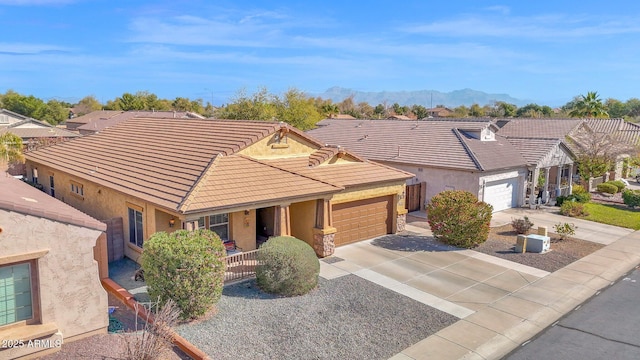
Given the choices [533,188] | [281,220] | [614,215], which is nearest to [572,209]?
[614,215]

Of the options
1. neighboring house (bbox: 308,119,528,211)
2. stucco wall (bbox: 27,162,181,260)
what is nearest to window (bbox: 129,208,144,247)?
stucco wall (bbox: 27,162,181,260)

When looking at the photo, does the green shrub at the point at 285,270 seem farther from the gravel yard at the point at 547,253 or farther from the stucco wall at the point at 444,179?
the stucco wall at the point at 444,179

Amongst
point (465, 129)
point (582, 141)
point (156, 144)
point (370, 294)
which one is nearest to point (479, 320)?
point (370, 294)

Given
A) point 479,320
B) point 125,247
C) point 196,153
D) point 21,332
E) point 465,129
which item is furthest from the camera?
point 465,129

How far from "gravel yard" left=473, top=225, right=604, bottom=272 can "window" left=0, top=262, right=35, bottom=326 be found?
638 inches

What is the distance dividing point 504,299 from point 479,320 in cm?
201

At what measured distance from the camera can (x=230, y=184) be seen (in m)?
16.4

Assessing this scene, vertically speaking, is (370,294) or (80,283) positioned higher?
(80,283)

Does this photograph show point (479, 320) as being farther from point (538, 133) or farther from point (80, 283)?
point (538, 133)

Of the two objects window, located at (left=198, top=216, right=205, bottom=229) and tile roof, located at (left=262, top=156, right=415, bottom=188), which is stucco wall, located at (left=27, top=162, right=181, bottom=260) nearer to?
window, located at (left=198, top=216, right=205, bottom=229)

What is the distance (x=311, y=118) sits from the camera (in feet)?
178

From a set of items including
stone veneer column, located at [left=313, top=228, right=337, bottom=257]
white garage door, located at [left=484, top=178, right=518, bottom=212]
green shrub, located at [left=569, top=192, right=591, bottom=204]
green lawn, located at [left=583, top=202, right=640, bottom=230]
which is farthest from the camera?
green shrub, located at [left=569, top=192, right=591, bottom=204]

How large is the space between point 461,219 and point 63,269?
1490 cm

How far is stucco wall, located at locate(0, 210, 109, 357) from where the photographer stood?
9.35 meters
